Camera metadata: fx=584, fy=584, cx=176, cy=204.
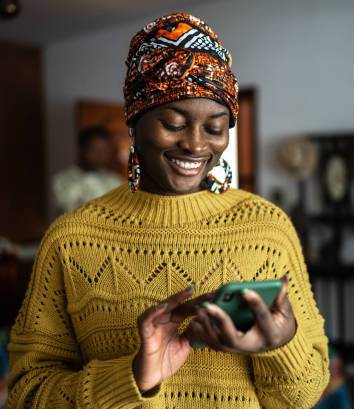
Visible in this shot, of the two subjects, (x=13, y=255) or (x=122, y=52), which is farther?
(x=122, y=52)

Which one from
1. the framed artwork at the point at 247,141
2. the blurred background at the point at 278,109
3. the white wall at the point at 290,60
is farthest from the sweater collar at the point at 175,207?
the framed artwork at the point at 247,141

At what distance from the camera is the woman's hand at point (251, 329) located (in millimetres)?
751

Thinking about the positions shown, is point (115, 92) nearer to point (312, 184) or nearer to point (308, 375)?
point (312, 184)

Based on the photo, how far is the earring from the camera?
106 centimetres

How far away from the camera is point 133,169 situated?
42.1 inches

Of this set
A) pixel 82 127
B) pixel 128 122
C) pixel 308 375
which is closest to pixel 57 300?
pixel 128 122

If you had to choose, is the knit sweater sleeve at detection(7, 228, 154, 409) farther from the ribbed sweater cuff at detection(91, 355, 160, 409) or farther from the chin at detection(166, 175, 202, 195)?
the chin at detection(166, 175, 202, 195)

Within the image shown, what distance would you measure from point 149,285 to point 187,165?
0.23 meters

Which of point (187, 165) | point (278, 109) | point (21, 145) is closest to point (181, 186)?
point (187, 165)

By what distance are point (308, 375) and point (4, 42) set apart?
541 centimetres

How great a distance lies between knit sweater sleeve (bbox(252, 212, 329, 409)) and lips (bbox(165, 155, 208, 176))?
0.18 m

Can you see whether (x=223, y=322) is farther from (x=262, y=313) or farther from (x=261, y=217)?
(x=261, y=217)

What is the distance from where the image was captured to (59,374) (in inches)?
40.4

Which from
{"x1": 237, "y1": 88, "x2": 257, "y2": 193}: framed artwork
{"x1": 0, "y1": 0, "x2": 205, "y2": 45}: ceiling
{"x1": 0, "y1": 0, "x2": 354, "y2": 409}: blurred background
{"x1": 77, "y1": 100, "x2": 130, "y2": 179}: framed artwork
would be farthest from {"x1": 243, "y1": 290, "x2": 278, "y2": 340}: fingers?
{"x1": 77, "y1": 100, "x2": 130, "y2": 179}: framed artwork
